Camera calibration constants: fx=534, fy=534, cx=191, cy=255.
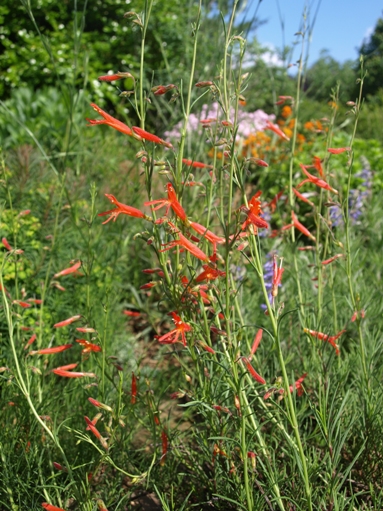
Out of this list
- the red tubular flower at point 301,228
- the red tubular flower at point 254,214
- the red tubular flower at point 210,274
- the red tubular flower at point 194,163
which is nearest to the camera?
the red tubular flower at point 254,214

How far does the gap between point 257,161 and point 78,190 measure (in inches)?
97.8

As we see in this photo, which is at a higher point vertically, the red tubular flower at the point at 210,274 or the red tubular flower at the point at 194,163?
the red tubular flower at the point at 194,163

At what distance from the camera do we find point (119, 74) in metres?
1.45

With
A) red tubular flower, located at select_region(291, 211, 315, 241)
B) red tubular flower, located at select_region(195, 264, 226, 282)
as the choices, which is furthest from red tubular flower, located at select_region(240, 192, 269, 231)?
red tubular flower, located at select_region(291, 211, 315, 241)

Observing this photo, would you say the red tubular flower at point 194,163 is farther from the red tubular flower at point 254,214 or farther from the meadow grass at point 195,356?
the red tubular flower at point 254,214

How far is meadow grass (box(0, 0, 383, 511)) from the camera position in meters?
1.38

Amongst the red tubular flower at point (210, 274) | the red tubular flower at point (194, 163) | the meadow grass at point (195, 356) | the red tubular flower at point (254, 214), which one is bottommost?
the meadow grass at point (195, 356)

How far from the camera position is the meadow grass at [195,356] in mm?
1384

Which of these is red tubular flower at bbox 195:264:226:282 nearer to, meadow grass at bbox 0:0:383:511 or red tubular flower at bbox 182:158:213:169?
meadow grass at bbox 0:0:383:511

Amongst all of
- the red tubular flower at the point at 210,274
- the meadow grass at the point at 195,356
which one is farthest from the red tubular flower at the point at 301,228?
the red tubular flower at the point at 210,274

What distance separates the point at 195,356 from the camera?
5.05 feet

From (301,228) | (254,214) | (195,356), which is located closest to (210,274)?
(254,214)

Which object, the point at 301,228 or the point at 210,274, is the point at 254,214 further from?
the point at 301,228

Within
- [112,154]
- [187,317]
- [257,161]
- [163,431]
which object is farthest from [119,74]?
[112,154]
